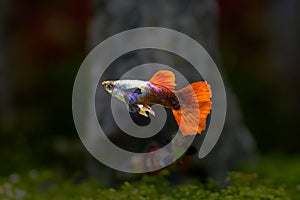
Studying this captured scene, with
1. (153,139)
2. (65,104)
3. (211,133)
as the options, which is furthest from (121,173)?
(65,104)

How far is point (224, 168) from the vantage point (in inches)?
202

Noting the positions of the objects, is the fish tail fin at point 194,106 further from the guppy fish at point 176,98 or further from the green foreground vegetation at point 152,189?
the green foreground vegetation at point 152,189

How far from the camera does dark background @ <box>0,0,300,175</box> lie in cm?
810

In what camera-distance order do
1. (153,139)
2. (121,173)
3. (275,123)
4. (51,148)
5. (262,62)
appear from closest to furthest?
(153,139), (121,173), (51,148), (275,123), (262,62)

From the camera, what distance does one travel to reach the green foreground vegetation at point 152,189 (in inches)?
144

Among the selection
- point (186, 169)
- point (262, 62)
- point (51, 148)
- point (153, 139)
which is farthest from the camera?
point (262, 62)

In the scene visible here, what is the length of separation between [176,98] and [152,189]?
112 centimetres

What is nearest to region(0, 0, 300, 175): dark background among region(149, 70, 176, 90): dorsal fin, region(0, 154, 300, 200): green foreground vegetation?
region(0, 154, 300, 200): green foreground vegetation

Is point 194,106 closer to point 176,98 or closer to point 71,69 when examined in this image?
point 176,98

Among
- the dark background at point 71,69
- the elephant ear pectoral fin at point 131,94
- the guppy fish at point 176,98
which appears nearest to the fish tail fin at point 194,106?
the guppy fish at point 176,98

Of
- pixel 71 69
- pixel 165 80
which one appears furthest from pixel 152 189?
pixel 71 69

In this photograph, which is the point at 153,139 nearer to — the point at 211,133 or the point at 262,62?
the point at 211,133

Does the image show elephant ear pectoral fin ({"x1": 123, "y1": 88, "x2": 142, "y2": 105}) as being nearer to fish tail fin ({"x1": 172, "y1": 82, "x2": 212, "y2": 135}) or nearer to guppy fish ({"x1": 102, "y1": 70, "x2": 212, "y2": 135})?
guppy fish ({"x1": 102, "y1": 70, "x2": 212, "y2": 135})

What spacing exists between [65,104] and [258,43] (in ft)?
13.6
